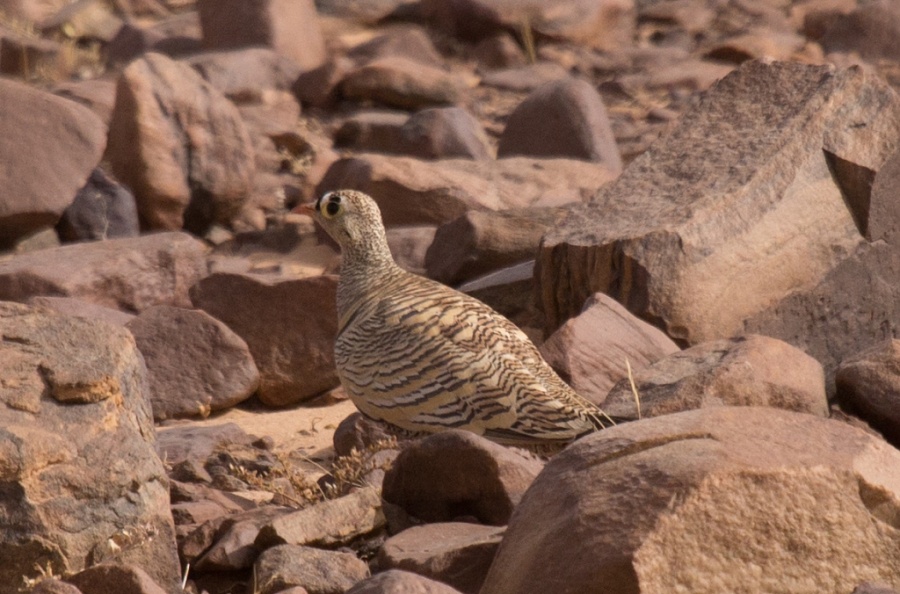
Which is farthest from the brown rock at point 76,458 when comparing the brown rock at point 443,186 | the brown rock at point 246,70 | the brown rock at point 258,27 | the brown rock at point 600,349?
the brown rock at point 258,27

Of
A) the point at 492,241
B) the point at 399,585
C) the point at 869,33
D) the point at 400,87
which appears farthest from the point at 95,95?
the point at 399,585

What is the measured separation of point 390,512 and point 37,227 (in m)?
5.11

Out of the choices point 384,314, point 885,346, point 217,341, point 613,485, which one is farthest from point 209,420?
point 613,485

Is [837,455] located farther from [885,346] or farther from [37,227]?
[37,227]

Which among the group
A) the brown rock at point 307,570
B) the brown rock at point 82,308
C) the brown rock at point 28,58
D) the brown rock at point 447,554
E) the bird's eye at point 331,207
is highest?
the brown rock at point 447,554

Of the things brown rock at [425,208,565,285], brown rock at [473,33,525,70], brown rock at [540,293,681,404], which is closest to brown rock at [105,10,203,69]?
brown rock at [473,33,525,70]

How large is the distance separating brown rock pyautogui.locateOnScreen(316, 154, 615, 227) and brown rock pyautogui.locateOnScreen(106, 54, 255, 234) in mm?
834

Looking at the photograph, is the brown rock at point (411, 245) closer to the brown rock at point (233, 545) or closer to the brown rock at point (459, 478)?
the brown rock at point (459, 478)

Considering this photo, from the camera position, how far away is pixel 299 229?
987 cm

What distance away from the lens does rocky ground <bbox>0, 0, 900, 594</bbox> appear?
3.33 metres

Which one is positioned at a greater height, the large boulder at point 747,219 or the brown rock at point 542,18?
the large boulder at point 747,219

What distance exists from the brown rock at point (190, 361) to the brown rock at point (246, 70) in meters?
5.84

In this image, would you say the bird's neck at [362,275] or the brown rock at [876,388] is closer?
the brown rock at [876,388]

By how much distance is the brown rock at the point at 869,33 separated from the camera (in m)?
14.6
